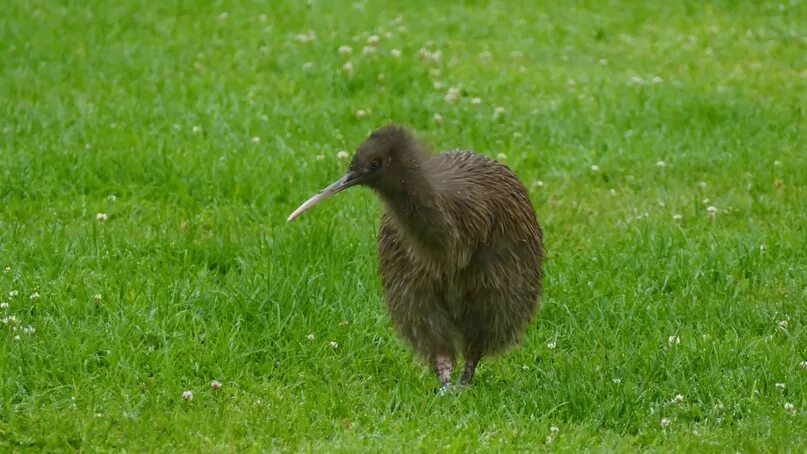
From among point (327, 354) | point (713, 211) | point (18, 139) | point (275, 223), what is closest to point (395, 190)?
point (327, 354)

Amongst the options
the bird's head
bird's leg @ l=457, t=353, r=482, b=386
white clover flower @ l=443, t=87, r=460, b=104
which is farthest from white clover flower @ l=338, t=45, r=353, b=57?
the bird's head

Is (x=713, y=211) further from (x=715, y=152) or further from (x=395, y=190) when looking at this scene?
(x=395, y=190)

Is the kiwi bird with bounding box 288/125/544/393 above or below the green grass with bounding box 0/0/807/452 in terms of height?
above

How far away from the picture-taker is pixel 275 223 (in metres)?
7.35

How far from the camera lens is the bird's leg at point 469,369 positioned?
5.60 m

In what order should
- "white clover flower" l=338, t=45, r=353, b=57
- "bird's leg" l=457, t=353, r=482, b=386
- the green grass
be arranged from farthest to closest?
"white clover flower" l=338, t=45, r=353, b=57 → "bird's leg" l=457, t=353, r=482, b=386 → the green grass

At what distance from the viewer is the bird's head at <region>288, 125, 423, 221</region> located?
5.19 metres

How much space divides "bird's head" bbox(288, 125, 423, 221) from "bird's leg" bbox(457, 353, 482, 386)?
0.86 m

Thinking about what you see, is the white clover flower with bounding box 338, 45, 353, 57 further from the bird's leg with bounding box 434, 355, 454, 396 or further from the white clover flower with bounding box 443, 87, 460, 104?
the bird's leg with bounding box 434, 355, 454, 396

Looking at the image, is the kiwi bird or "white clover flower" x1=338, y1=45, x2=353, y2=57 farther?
"white clover flower" x1=338, y1=45, x2=353, y2=57

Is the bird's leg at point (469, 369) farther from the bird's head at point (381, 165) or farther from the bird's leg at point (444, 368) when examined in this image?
the bird's head at point (381, 165)

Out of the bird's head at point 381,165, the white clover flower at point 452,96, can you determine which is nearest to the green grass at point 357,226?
the white clover flower at point 452,96

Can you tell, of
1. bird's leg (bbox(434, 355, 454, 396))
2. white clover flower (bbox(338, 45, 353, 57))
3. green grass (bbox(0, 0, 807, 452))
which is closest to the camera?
green grass (bbox(0, 0, 807, 452))

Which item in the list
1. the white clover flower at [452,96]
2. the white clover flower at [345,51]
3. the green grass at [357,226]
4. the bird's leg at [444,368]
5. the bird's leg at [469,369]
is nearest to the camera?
the green grass at [357,226]
